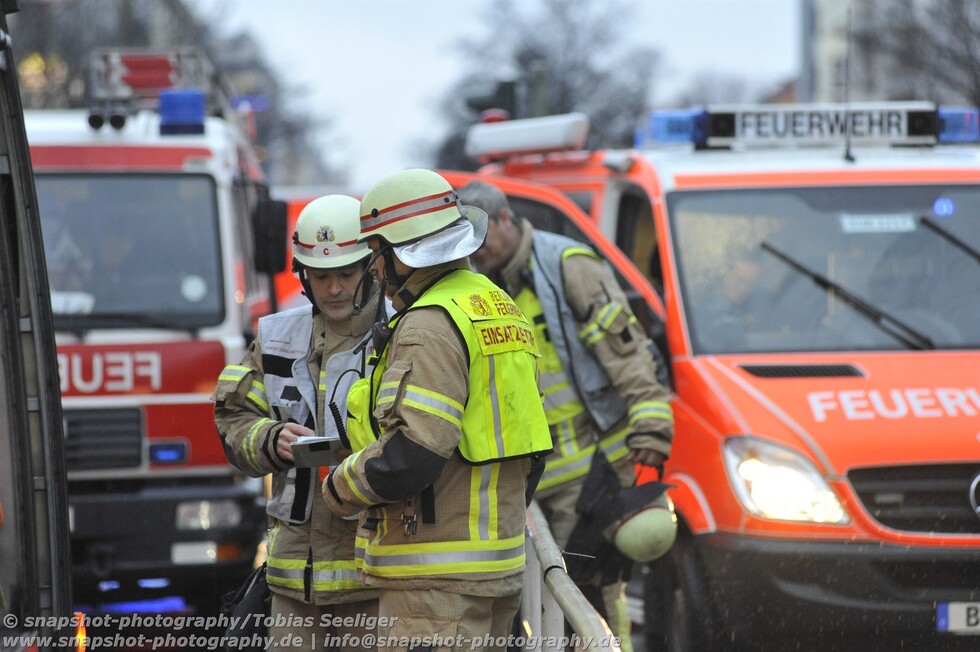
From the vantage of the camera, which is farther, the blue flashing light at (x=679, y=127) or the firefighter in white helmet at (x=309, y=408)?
the blue flashing light at (x=679, y=127)

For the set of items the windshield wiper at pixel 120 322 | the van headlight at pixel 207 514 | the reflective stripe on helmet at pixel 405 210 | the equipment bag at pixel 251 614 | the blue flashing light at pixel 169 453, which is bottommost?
the van headlight at pixel 207 514

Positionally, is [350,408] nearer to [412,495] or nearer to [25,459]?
[412,495]

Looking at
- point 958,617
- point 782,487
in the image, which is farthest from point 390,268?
point 958,617

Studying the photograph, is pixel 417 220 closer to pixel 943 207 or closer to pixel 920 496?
pixel 920 496

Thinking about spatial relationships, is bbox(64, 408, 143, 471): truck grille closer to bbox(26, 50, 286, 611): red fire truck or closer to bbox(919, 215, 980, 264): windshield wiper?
bbox(26, 50, 286, 611): red fire truck

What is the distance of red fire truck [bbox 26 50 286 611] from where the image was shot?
651cm

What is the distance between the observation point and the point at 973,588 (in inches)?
198

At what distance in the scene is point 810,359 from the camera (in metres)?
5.62

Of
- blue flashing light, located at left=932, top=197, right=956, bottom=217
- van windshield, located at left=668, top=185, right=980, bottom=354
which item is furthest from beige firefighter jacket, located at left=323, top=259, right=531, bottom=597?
blue flashing light, located at left=932, top=197, right=956, bottom=217

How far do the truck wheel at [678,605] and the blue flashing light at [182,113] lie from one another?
3.35 metres

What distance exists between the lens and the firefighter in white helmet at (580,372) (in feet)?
17.1

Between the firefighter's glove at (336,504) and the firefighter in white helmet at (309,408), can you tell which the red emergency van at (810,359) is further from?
the firefighter's glove at (336,504)

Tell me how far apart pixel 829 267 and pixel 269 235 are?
273 centimetres

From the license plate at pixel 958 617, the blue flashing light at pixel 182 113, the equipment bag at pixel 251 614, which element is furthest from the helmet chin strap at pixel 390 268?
the blue flashing light at pixel 182 113
